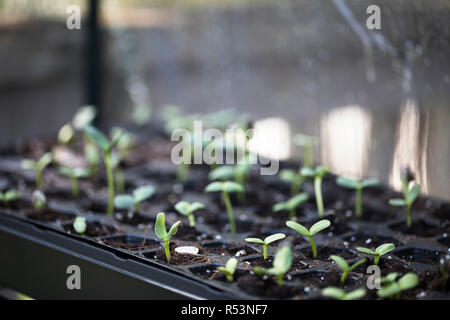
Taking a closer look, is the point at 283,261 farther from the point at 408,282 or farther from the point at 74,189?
the point at 74,189

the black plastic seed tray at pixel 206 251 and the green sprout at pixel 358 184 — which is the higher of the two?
the green sprout at pixel 358 184

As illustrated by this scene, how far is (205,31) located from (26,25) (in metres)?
0.67

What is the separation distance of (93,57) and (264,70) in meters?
0.80

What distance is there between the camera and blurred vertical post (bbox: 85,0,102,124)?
2.49 meters

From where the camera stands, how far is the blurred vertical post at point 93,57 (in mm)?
2488

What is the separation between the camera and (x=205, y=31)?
2328 mm

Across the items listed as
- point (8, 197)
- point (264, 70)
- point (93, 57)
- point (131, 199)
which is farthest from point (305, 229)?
point (93, 57)

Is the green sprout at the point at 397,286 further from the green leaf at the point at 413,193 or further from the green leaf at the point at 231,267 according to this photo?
the green leaf at the point at 413,193

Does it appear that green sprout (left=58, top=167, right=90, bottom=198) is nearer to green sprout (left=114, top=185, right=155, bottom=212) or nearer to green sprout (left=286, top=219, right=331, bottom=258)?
green sprout (left=114, top=185, right=155, bottom=212)

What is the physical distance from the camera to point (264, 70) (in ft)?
7.14

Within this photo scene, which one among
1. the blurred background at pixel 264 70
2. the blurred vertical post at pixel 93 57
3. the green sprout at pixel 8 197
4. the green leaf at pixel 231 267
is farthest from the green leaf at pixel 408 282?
the blurred vertical post at pixel 93 57

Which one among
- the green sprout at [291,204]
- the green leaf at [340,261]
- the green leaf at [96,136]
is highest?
the green leaf at [96,136]

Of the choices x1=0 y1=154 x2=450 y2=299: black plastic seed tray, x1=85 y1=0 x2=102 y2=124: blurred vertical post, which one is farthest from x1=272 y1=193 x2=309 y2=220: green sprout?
x1=85 y1=0 x2=102 y2=124: blurred vertical post
